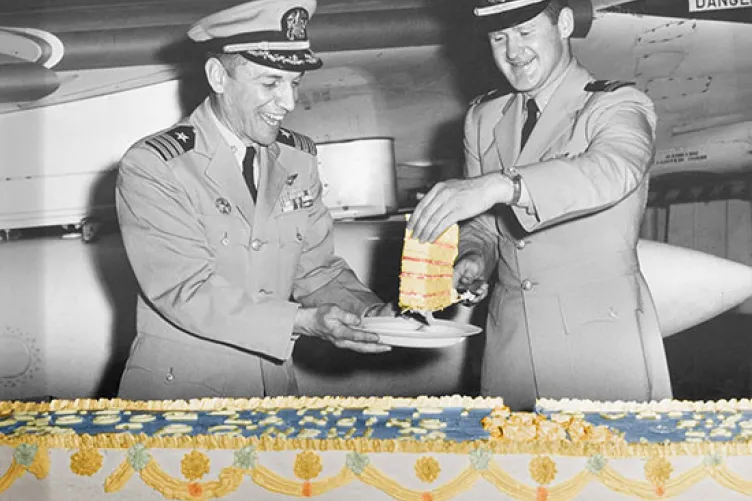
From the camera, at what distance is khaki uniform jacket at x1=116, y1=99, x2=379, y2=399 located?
326 centimetres

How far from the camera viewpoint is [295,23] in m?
3.31

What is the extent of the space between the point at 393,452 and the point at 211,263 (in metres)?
0.95

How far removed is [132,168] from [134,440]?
0.97 metres

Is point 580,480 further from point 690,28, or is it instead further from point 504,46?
point 690,28

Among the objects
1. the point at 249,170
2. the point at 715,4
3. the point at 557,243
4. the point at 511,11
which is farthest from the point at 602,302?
the point at 249,170

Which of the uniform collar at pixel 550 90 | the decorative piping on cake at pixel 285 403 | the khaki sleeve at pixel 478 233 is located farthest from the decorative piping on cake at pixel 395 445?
the uniform collar at pixel 550 90

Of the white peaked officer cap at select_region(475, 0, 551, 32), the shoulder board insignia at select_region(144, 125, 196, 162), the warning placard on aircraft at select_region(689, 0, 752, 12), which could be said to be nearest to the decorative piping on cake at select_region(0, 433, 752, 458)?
the shoulder board insignia at select_region(144, 125, 196, 162)

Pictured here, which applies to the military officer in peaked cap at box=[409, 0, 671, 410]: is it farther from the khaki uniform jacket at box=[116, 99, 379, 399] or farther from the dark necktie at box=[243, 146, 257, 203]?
the dark necktie at box=[243, 146, 257, 203]

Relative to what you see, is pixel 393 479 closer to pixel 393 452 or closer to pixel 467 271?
pixel 393 452

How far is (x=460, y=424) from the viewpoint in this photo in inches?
124

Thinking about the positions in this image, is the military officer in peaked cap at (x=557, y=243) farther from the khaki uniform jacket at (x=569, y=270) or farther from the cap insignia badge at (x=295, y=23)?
the cap insignia badge at (x=295, y=23)

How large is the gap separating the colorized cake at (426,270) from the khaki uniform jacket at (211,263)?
42cm

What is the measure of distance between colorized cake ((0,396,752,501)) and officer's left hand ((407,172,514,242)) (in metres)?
0.76

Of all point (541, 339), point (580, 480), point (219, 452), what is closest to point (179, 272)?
point (219, 452)
